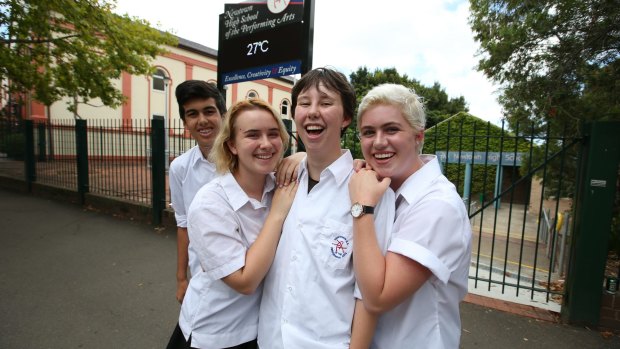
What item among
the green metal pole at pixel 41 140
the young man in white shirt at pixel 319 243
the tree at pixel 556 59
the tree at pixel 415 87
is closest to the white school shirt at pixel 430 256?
the young man in white shirt at pixel 319 243

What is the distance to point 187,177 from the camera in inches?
90.7

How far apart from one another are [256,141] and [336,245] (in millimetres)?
612

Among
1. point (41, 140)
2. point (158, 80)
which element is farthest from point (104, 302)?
point (158, 80)

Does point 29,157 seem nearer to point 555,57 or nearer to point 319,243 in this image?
point 319,243

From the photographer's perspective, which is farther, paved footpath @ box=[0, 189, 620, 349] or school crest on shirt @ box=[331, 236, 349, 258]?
paved footpath @ box=[0, 189, 620, 349]

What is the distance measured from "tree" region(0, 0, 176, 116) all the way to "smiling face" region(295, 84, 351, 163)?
8239 millimetres

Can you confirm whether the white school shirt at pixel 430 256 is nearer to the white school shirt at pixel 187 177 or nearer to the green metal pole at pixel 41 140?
the white school shirt at pixel 187 177

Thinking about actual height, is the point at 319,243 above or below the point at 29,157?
above

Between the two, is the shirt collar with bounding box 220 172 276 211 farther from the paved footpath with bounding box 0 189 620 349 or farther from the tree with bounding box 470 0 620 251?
the tree with bounding box 470 0 620 251

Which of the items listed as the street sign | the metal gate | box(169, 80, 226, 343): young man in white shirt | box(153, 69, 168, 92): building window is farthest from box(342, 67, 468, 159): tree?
box(169, 80, 226, 343): young man in white shirt

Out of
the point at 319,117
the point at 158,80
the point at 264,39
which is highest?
the point at 158,80

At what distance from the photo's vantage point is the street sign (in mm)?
3918

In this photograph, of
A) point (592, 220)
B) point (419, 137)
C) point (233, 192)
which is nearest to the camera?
point (419, 137)

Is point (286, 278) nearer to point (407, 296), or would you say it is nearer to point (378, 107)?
point (407, 296)
